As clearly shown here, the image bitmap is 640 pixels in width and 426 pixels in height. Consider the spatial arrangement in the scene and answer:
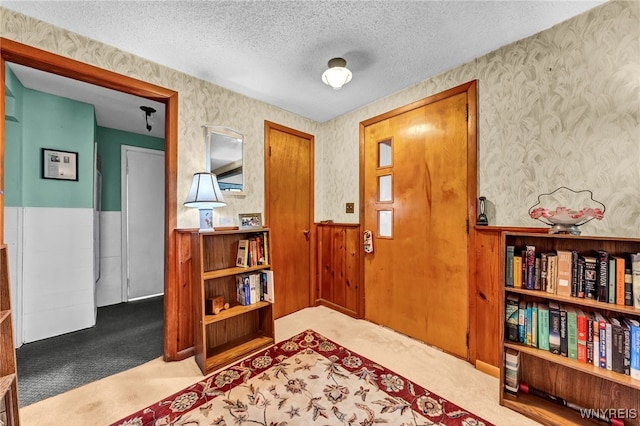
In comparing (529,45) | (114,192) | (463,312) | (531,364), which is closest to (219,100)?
(114,192)

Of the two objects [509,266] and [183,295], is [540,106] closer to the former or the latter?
[509,266]

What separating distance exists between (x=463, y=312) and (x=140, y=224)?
163 inches

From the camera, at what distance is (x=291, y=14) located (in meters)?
1.56

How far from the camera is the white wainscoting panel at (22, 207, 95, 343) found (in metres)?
2.39

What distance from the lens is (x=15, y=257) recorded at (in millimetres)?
2266

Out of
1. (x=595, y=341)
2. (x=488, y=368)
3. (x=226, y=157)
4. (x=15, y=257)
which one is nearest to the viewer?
(x=595, y=341)

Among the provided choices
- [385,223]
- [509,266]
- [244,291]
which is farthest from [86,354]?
[509,266]

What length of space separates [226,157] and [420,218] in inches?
76.1

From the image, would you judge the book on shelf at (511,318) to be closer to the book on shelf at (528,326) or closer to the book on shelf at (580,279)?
the book on shelf at (528,326)

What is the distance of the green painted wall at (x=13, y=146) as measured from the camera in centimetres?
222

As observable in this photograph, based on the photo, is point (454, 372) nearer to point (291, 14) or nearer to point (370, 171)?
point (370, 171)

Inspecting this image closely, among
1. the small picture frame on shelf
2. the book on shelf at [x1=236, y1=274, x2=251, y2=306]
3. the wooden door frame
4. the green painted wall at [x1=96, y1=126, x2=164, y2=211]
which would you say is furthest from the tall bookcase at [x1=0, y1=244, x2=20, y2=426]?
the green painted wall at [x1=96, y1=126, x2=164, y2=211]

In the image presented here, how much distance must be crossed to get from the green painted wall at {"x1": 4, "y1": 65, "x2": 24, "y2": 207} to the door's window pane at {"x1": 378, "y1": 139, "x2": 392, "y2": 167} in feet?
10.9

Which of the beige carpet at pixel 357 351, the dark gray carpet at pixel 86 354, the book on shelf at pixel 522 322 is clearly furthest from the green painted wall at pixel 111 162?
the book on shelf at pixel 522 322
